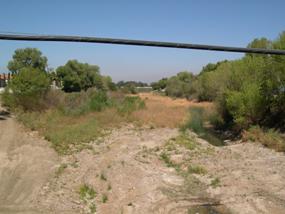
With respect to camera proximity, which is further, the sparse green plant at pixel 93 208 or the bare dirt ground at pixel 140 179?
the sparse green plant at pixel 93 208

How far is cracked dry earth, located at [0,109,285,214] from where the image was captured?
11164 mm

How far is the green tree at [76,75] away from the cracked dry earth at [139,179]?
45.3m

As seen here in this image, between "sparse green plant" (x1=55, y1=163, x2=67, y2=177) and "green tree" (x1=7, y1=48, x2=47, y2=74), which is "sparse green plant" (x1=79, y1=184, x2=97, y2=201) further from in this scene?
"green tree" (x1=7, y1=48, x2=47, y2=74)

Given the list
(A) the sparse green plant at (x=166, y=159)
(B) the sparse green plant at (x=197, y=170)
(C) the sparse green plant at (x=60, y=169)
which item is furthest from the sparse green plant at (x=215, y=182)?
(C) the sparse green plant at (x=60, y=169)

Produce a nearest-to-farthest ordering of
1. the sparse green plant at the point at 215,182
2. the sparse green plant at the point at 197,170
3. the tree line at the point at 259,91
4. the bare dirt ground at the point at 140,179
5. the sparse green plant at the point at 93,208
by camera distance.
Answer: the bare dirt ground at the point at 140,179 → the sparse green plant at the point at 93,208 → the sparse green plant at the point at 215,182 → the sparse green plant at the point at 197,170 → the tree line at the point at 259,91

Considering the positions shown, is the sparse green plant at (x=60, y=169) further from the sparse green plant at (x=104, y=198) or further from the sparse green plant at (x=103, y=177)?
the sparse green plant at (x=104, y=198)

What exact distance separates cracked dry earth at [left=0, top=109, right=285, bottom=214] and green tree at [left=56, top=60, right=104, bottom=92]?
4534 cm

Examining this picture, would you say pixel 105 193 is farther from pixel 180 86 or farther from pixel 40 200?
pixel 180 86

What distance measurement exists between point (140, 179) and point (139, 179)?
46 millimetres

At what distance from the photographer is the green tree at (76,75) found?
65.8 metres

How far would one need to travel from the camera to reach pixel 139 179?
45.3 feet

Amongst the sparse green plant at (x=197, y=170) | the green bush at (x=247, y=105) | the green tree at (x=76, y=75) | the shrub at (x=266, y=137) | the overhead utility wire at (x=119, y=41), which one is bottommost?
the green tree at (x=76, y=75)

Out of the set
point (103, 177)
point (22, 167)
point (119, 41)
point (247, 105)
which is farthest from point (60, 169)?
point (247, 105)

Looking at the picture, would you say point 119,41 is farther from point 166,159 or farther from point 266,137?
point 266,137
